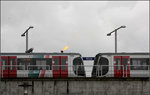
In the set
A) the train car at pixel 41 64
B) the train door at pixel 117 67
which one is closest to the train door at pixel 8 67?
the train car at pixel 41 64

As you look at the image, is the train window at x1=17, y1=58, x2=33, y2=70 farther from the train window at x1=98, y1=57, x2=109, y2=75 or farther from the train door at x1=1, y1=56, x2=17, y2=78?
the train window at x1=98, y1=57, x2=109, y2=75

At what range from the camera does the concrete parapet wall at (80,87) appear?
1236 inches

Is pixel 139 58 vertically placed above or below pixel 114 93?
above

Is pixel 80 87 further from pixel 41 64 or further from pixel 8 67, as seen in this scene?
pixel 8 67

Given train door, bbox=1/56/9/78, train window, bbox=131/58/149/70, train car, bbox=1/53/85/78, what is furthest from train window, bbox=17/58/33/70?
train window, bbox=131/58/149/70

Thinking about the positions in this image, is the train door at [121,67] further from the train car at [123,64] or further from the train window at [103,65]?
the train window at [103,65]

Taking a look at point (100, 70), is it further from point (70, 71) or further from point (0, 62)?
point (0, 62)

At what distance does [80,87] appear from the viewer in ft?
105

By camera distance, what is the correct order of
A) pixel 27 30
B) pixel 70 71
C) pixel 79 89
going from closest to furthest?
pixel 79 89 → pixel 70 71 → pixel 27 30

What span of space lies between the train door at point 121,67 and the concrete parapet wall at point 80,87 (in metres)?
3.97

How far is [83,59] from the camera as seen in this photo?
3775 centimetres

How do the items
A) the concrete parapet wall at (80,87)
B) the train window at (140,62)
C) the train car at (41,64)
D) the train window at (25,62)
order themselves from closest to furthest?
the concrete parapet wall at (80,87), the train car at (41,64), the train window at (25,62), the train window at (140,62)

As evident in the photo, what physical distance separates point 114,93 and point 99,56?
6.92 m

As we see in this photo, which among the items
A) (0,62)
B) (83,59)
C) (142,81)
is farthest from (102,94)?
(0,62)
